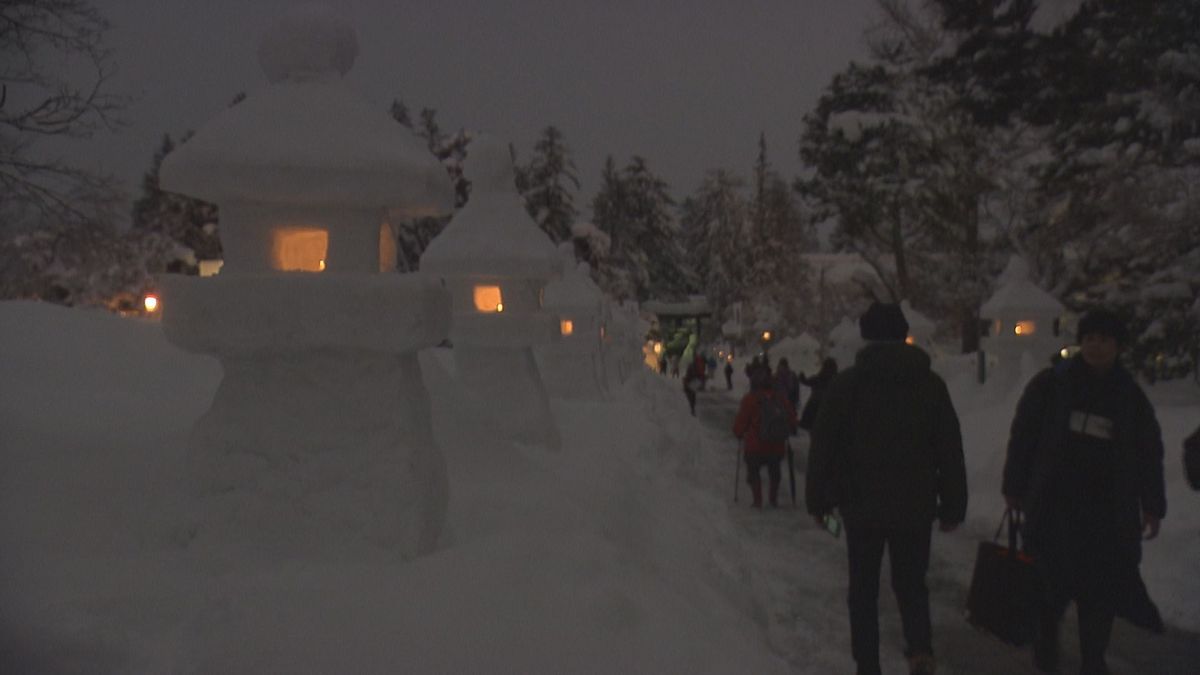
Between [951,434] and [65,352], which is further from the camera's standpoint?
[65,352]

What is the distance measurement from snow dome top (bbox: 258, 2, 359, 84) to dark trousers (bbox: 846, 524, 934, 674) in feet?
11.7

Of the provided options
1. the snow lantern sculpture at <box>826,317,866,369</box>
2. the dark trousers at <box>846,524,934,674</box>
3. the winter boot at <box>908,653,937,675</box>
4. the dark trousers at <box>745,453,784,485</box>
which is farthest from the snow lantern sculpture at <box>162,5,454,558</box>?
the snow lantern sculpture at <box>826,317,866,369</box>

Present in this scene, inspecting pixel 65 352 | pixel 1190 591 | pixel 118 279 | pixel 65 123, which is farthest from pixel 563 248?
pixel 118 279

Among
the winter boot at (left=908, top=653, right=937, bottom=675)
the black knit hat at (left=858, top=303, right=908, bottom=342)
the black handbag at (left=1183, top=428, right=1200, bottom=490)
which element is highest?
the black knit hat at (left=858, top=303, right=908, bottom=342)

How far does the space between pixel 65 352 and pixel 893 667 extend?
623cm

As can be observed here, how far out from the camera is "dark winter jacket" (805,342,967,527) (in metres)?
4.00

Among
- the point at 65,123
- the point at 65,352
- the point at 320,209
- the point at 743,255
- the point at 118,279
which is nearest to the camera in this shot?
the point at 320,209

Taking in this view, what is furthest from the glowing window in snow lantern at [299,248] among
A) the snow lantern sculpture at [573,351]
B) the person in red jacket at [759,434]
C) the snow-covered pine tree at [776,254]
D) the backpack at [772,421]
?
the snow-covered pine tree at [776,254]

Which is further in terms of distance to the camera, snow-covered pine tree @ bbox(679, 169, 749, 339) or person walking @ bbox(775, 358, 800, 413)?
snow-covered pine tree @ bbox(679, 169, 749, 339)

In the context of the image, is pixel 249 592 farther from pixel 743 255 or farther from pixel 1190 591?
pixel 743 255

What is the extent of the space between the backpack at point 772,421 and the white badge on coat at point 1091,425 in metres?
4.94

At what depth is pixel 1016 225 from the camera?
24.0m

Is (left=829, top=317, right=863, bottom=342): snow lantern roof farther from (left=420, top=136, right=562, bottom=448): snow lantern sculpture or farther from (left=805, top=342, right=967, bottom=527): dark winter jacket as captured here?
(left=805, top=342, right=967, bottom=527): dark winter jacket

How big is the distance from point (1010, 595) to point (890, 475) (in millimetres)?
1192
